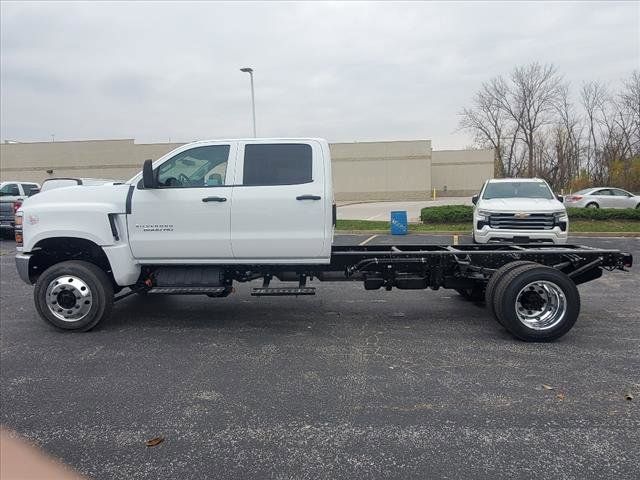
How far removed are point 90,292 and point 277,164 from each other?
2.64 m

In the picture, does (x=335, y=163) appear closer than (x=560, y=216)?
No

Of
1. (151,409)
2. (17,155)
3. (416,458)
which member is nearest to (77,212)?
(151,409)

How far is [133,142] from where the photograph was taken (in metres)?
40.8

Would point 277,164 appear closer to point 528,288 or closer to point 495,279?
point 495,279

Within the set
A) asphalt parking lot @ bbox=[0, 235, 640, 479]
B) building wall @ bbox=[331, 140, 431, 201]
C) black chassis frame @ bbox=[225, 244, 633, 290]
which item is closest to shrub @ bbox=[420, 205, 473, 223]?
asphalt parking lot @ bbox=[0, 235, 640, 479]

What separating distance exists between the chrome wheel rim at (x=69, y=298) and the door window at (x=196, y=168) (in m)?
1.52

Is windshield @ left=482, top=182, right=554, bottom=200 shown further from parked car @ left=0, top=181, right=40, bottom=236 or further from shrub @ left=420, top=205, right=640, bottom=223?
parked car @ left=0, top=181, right=40, bottom=236

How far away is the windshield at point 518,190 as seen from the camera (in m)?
11.1

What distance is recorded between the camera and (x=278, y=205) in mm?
5410

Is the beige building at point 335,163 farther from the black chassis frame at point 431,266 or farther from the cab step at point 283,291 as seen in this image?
the cab step at point 283,291

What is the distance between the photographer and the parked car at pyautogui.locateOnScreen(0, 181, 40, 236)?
15398 mm

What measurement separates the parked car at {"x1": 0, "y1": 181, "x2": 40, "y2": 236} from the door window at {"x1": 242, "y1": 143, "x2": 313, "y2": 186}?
12412mm

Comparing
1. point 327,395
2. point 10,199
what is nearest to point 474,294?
point 327,395

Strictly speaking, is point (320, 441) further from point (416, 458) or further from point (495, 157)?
point (495, 157)
